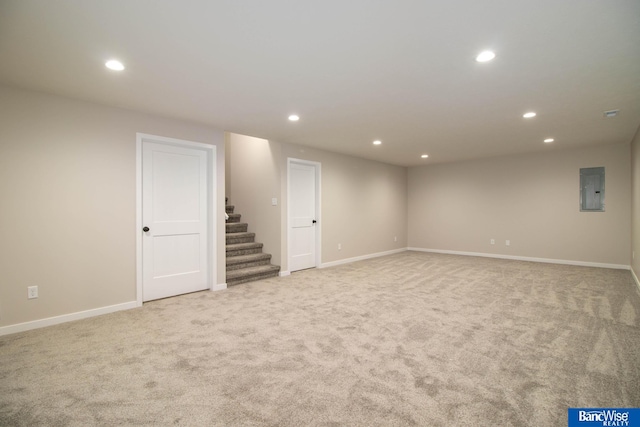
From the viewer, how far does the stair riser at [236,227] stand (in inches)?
231

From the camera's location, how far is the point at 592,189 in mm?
6043

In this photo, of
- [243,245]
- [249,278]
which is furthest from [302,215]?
[249,278]

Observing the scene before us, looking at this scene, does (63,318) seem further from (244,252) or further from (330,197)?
(330,197)

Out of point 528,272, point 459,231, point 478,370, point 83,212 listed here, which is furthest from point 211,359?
point 459,231

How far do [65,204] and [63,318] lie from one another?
123cm

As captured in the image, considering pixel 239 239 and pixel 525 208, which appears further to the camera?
pixel 525 208

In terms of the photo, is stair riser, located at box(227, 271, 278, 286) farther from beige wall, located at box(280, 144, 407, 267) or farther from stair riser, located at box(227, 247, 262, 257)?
stair riser, located at box(227, 247, 262, 257)

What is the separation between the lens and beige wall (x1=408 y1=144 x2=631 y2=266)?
5844mm

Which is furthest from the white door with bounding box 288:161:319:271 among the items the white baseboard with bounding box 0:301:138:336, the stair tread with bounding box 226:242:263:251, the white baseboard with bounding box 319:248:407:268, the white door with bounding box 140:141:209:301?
the white baseboard with bounding box 0:301:138:336

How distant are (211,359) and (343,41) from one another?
8.71ft

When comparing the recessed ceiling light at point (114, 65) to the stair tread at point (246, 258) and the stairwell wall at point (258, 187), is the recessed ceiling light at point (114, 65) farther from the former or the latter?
the stair tread at point (246, 258)

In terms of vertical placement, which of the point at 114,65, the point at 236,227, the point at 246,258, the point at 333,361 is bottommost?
the point at 333,361

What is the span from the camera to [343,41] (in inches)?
87.2

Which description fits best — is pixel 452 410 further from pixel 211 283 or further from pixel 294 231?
pixel 294 231
